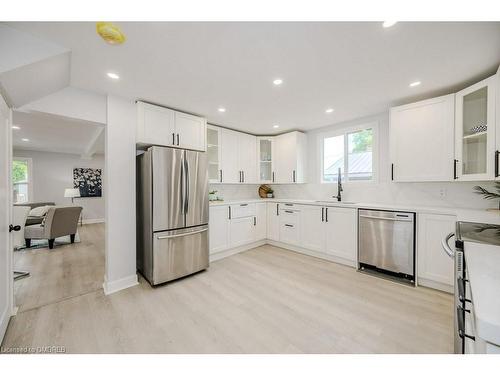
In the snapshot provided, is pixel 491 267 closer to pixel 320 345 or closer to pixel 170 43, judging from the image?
pixel 320 345

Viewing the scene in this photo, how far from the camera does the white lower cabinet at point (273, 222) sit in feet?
13.1

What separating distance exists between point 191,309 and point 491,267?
2199 mm

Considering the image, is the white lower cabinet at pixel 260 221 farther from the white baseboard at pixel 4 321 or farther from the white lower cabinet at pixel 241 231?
the white baseboard at pixel 4 321

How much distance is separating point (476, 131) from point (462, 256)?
1819 mm

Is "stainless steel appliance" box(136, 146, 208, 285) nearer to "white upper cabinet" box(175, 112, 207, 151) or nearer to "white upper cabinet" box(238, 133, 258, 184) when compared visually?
"white upper cabinet" box(175, 112, 207, 151)

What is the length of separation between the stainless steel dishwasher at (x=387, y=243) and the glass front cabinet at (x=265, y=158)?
199 centimetres

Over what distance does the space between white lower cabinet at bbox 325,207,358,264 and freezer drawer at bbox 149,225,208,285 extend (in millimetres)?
1953

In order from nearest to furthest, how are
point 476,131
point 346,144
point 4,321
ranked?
point 4,321, point 476,131, point 346,144

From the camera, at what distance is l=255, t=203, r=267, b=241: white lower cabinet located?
4.00 metres

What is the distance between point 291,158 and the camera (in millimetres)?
4012

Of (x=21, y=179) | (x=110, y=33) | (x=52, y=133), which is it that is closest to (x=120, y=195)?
(x=110, y=33)

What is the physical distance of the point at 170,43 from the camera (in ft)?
5.03

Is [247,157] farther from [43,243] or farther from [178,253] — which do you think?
[43,243]

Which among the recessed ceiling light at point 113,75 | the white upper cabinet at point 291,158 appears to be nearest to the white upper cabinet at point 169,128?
the recessed ceiling light at point 113,75
